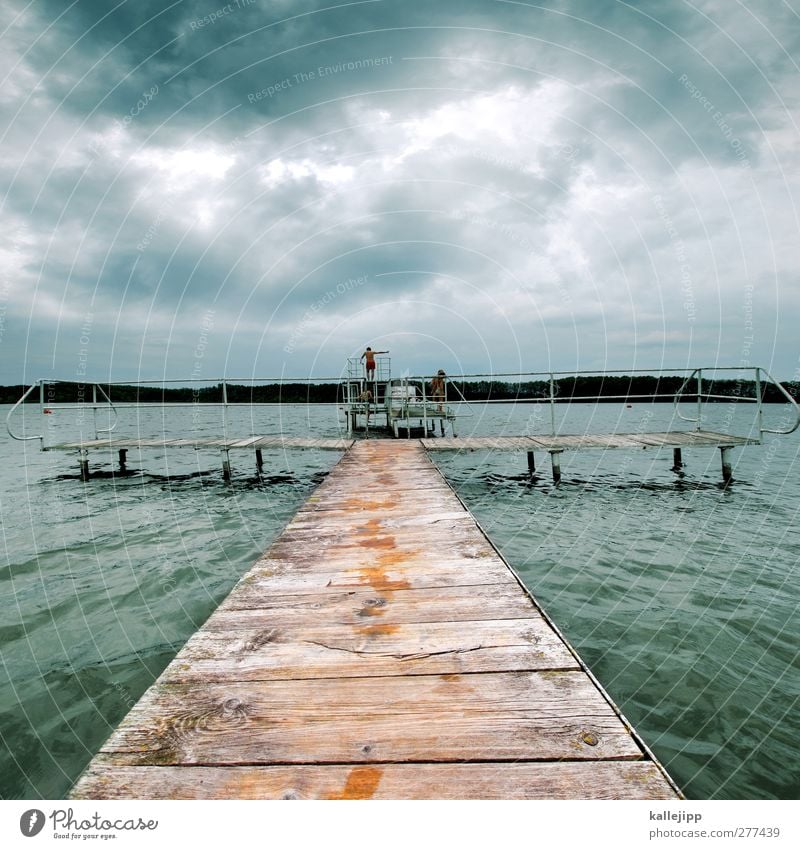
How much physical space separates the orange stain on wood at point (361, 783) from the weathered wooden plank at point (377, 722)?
45 millimetres

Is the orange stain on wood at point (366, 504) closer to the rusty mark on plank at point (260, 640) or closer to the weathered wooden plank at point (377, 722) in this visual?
the rusty mark on plank at point (260, 640)

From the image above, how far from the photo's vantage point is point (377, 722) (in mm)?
1561

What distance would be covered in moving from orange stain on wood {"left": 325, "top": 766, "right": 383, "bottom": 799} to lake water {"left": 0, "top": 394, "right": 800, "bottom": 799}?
2.21 m

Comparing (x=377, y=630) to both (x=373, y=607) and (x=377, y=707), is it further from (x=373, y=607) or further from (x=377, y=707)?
(x=377, y=707)

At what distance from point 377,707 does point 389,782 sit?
0.35 m

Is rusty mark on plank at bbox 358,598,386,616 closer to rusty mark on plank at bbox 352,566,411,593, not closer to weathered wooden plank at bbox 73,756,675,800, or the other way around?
rusty mark on plank at bbox 352,566,411,593

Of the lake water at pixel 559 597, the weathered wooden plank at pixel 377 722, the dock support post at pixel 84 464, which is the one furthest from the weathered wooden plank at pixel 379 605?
the dock support post at pixel 84 464

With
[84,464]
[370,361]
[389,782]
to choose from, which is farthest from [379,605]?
[370,361]

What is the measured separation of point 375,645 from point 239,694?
616mm

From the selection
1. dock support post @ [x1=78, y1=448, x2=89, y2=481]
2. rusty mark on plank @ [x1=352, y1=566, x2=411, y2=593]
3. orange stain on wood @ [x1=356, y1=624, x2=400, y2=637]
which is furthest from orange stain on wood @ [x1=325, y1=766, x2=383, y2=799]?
dock support post @ [x1=78, y1=448, x2=89, y2=481]

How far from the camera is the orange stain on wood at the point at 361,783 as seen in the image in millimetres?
1267
